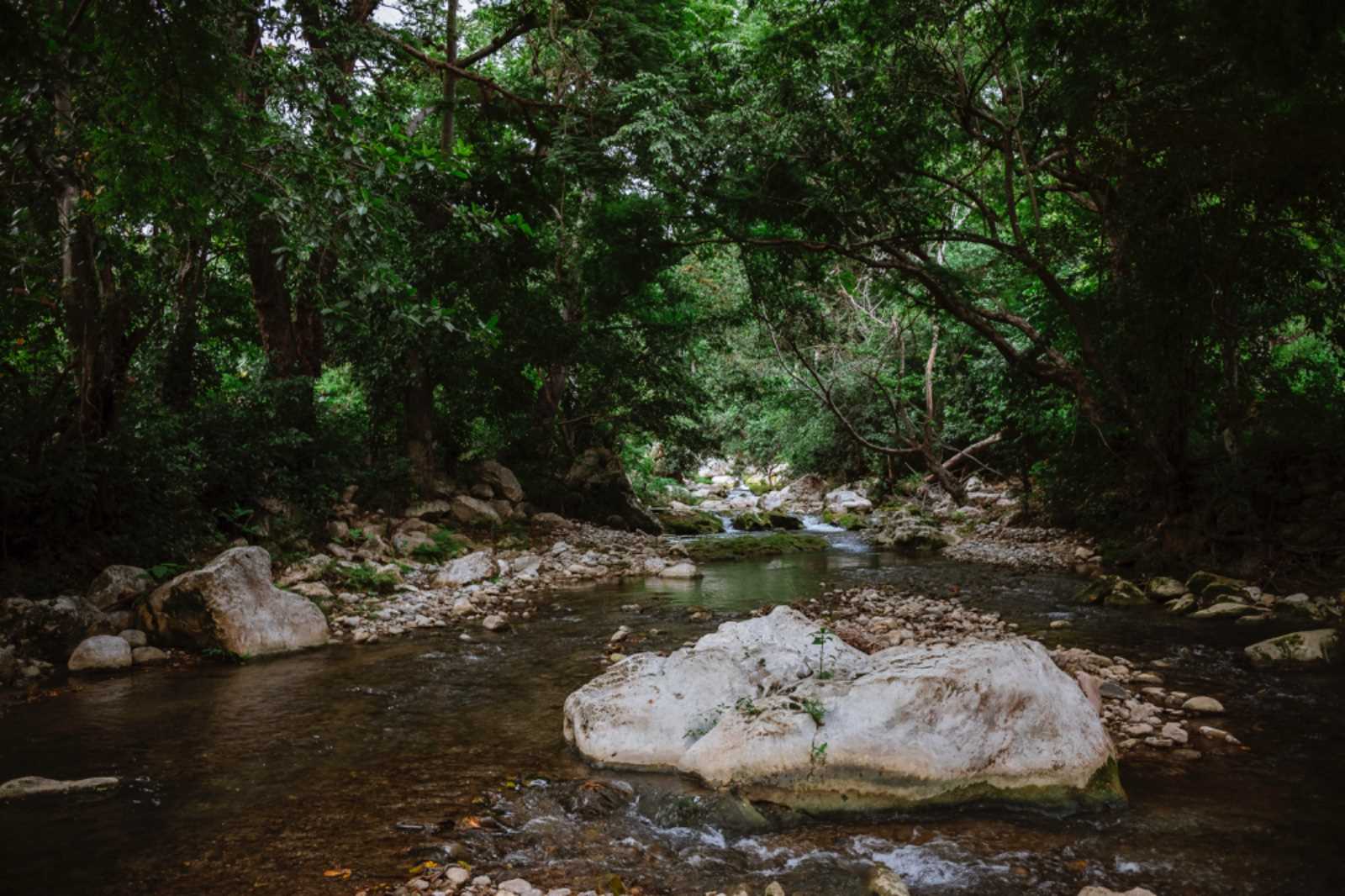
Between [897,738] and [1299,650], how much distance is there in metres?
4.24

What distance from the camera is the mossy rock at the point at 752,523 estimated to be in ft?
61.2

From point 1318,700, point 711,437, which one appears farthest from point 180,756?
point 711,437

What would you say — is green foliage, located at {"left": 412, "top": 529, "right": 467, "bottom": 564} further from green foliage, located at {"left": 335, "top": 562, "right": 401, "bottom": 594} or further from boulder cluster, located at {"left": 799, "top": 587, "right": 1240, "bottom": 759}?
boulder cluster, located at {"left": 799, "top": 587, "right": 1240, "bottom": 759}

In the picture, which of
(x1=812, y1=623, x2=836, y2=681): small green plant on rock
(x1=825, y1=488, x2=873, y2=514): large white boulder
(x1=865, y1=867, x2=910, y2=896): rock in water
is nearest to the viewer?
(x1=865, y1=867, x2=910, y2=896): rock in water

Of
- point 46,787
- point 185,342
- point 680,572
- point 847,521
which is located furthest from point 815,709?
point 847,521

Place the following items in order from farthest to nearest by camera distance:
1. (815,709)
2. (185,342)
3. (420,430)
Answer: (420,430), (185,342), (815,709)

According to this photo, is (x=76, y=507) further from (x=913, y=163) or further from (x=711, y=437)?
(x=711, y=437)

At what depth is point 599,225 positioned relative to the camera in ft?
39.3

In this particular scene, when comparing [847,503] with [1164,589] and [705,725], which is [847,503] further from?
[705,725]

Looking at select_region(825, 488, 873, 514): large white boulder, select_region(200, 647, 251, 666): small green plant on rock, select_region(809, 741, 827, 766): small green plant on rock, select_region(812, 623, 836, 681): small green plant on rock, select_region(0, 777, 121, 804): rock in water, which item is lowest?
select_region(825, 488, 873, 514): large white boulder

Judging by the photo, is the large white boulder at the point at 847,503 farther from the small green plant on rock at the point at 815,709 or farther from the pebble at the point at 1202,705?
the small green plant on rock at the point at 815,709

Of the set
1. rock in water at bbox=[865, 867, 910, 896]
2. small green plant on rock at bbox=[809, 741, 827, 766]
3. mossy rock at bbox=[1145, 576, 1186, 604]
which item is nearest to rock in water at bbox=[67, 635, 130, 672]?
small green plant on rock at bbox=[809, 741, 827, 766]

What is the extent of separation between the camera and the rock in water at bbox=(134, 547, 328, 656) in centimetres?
637

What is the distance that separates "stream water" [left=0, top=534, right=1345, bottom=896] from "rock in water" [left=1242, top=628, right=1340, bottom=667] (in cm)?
26
